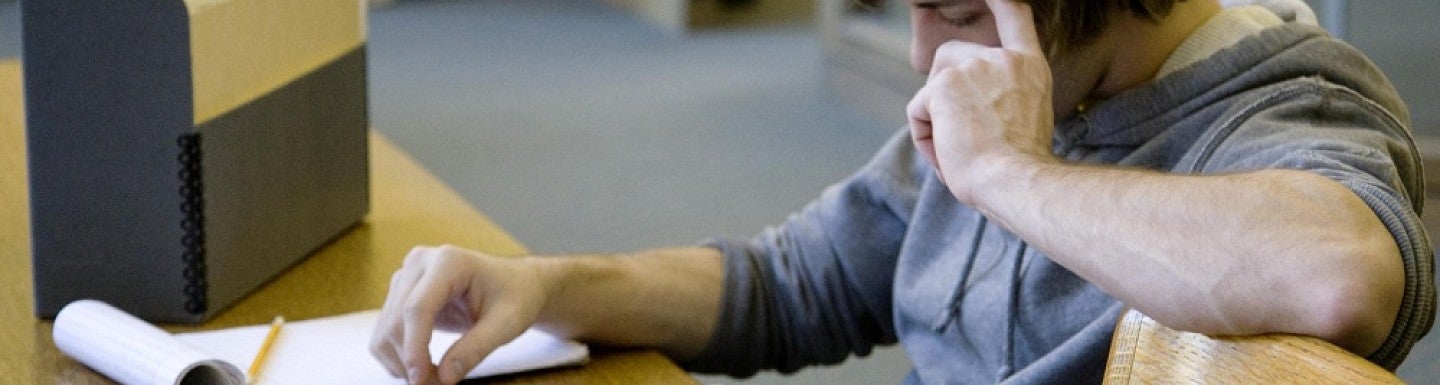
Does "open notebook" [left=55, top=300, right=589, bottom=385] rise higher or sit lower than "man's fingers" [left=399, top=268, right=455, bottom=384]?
lower

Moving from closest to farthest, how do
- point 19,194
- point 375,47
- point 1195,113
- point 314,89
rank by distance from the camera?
point 1195,113
point 314,89
point 19,194
point 375,47

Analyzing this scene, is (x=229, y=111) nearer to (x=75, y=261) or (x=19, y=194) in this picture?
(x=75, y=261)

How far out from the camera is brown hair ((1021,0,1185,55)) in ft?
3.62

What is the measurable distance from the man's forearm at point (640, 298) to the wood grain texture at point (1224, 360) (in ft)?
1.42

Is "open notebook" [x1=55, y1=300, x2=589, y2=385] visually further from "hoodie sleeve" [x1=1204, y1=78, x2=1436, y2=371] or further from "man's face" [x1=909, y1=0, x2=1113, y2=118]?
"hoodie sleeve" [x1=1204, y1=78, x2=1436, y2=371]

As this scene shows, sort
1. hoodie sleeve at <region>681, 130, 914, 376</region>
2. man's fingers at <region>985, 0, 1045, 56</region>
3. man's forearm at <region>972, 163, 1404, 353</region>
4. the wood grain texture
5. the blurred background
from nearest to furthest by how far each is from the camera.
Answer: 1. the wood grain texture
2. man's forearm at <region>972, 163, 1404, 353</region>
3. man's fingers at <region>985, 0, 1045, 56</region>
4. hoodie sleeve at <region>681, 130, 914, 376</region>
5. the blurred background

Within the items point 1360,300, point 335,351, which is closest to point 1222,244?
point 1360,300

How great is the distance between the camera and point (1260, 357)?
2.44ft

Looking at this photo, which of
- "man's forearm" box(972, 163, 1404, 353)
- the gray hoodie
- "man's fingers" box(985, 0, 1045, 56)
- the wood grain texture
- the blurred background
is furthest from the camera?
the blurred background

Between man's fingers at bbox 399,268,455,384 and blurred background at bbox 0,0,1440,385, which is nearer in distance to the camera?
man's fingers at bbox 399,268,455,384

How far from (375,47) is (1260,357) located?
16.0 feet

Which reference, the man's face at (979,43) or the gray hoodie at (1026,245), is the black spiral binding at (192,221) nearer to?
the gray hoodie at (1026,245)

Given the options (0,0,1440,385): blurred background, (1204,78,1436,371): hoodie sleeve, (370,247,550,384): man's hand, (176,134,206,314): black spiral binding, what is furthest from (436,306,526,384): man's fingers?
(0,0,1440,385): blurred background

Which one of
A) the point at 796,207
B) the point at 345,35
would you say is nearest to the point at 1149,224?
the point at 345,35
